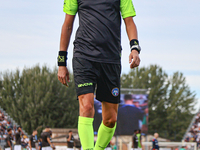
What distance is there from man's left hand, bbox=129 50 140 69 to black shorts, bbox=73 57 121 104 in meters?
0.28

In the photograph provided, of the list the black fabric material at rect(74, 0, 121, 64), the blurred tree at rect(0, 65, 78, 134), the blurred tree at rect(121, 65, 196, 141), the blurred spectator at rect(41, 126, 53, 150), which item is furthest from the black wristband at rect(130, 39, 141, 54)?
the blurred tree at rect(121, 65, 196, 141)

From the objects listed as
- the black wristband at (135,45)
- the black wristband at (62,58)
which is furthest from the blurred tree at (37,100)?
the black wristband at (135,45)

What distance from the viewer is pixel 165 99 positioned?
2411 inches

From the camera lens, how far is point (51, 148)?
1639cm

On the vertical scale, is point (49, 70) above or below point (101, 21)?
above

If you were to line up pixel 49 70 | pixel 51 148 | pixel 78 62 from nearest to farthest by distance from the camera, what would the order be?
pixel 78 62
pixel 51 148
pixel 49 70

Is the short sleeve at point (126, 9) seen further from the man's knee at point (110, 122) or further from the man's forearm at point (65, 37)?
the man's knee at point (110, 122)

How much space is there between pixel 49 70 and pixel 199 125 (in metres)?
27.2

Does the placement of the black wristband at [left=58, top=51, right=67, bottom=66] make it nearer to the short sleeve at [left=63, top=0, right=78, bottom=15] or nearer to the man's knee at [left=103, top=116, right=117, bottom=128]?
the short sleeve at [left=63, top=0, right=78, bottom=15]

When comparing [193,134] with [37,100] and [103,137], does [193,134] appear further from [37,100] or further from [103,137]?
[103,137]

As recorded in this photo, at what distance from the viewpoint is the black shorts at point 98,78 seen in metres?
3.46

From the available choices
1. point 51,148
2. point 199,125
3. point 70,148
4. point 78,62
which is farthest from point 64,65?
point 199,125

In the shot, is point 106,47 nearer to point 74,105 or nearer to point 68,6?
point 68,6

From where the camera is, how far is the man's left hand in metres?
3.46
